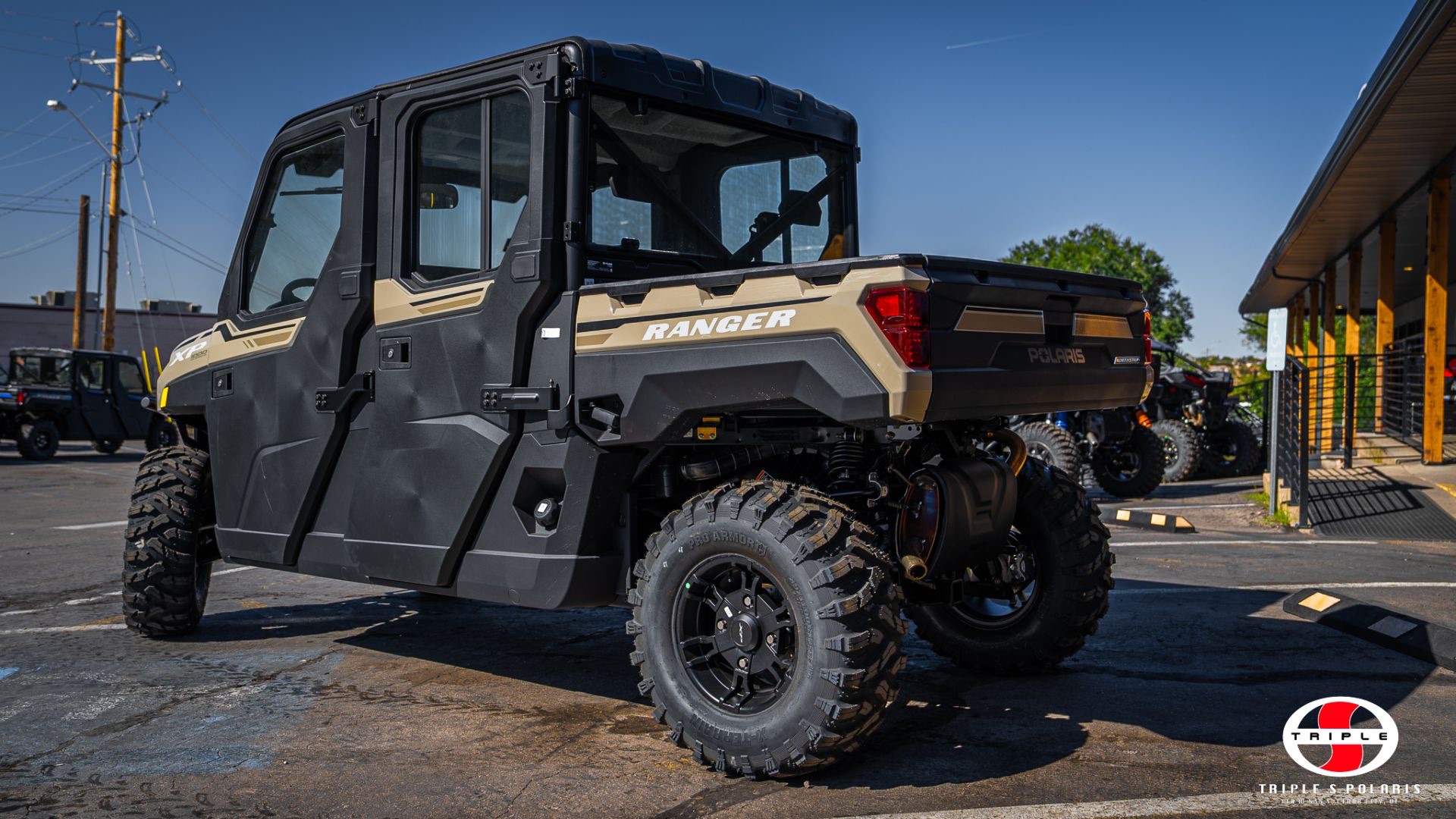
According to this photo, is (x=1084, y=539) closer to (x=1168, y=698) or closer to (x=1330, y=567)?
(x=1168, y=698)

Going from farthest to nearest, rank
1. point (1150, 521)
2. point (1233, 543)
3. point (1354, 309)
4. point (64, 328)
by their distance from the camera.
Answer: point (64, 328)
point (1354, 309)
point (1150, 521)
point (1233, 543)

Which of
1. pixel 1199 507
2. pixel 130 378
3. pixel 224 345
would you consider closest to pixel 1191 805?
pixel 224 345

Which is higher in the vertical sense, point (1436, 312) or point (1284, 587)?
point (1436, 312)

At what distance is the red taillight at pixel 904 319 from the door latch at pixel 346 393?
2.60m

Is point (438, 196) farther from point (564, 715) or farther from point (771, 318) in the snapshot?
point (564, 715)

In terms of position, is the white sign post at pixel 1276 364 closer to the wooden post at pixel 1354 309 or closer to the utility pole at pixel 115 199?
the wooden post at pixel 1354 309

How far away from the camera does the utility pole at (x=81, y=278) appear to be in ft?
121

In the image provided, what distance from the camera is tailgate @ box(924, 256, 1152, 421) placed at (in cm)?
394

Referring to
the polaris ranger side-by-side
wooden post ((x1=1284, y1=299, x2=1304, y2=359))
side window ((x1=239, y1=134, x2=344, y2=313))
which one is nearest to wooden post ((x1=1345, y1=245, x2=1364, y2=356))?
wooden post ((x1=1284, y1=299, x2=1304, y2=359))

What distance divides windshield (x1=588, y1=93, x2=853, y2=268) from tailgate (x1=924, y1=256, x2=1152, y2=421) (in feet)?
5.05

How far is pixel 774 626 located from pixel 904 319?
115cm

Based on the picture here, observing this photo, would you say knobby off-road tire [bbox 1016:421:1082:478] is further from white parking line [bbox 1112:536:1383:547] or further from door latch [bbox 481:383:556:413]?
door latch [bbox 481:383:556:413]

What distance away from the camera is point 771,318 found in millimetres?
4059

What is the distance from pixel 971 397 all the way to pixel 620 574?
1.62 m
